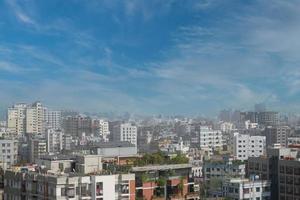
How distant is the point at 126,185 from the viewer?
8.66 m

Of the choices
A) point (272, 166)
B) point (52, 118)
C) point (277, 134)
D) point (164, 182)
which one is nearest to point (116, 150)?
point (272, 166)

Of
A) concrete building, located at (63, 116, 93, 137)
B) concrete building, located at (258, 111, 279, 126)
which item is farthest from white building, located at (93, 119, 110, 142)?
concrete building, located at (258, 111, 279, 126)

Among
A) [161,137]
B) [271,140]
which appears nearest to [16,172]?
[271,140]

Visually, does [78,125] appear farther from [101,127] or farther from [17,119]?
[17,119]

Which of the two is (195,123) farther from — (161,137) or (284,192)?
(284,192)

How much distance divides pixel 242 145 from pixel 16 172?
566 inches

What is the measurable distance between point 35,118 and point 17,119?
1.12 metres

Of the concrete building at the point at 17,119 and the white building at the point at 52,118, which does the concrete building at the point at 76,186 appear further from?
the white building at the point at 52,118

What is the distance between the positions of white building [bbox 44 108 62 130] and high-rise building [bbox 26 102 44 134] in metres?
0.63

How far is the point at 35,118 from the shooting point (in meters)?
37.2

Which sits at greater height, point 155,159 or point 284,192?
point 155,159

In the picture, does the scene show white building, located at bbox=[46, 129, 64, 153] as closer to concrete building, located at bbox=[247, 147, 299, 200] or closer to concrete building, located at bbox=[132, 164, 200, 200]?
concrete building, located at bbox=[247, 147, 299, 200]

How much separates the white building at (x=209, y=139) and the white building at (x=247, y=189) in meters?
16.2

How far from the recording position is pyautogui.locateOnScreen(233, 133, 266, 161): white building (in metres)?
22.1
